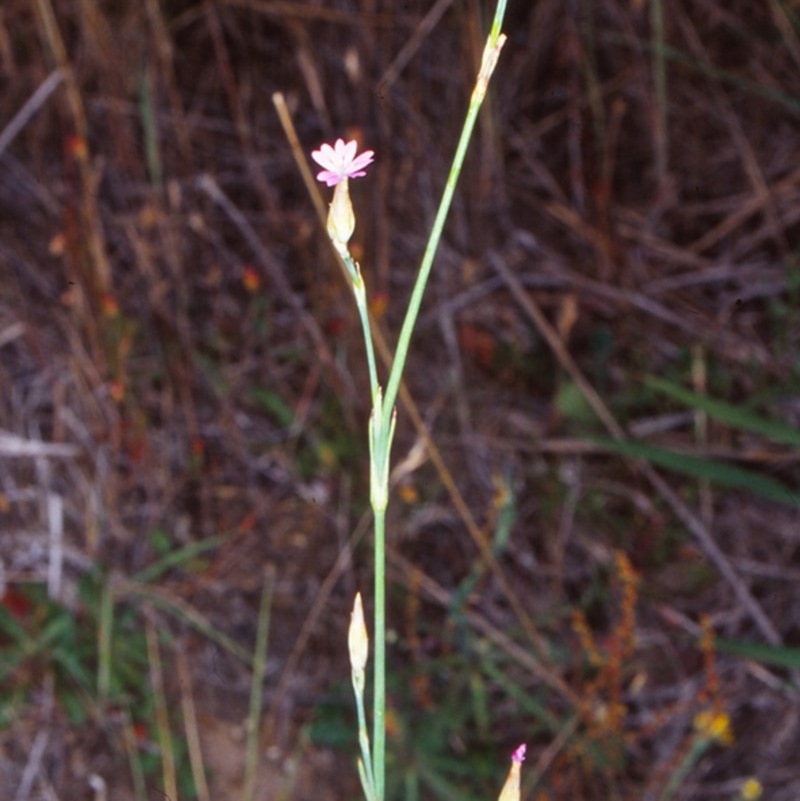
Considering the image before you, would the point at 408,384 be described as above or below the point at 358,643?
below

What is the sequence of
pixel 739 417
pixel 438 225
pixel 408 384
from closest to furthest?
pixel 438 225 → pixel 739 417 → pixel 408 384

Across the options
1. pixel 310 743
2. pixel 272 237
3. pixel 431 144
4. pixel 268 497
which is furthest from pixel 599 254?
pixel 310 743

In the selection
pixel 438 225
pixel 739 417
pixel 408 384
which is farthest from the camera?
pixel 408 384

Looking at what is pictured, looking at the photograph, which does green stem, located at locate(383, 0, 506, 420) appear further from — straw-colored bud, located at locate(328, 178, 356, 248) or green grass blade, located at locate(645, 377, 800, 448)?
green grass blade, located at locate(645, 377, 800, 448)

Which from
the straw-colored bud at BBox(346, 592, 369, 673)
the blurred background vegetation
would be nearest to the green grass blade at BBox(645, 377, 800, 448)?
the blurred background vegetation

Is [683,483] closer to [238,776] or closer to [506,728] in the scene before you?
[506,728]

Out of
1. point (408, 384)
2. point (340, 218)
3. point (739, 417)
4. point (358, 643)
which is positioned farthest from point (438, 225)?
point (408, 384)

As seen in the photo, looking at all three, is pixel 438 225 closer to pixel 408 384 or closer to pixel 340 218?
pixel 340 218

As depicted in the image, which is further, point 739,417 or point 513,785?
point 739,417

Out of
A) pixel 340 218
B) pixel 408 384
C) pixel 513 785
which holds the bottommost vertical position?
pixel 408 384
